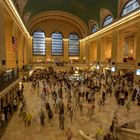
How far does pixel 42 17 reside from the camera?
40781 mm

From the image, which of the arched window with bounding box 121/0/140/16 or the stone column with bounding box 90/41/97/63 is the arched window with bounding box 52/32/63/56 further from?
the arched window with bounding box 121/0/140/16

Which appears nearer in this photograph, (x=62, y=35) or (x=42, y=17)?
(x=42, y=17)

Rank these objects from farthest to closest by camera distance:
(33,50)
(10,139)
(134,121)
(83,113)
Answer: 1. (33,50)
2. (83,113)
3. (134,121)
4. (10,139)

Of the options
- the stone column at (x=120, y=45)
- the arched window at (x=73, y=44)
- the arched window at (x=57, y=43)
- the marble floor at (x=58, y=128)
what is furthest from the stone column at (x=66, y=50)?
the marble floor at (x=58, y=128)

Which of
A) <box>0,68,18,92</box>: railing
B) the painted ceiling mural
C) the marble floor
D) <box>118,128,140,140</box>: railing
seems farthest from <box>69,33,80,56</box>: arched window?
<box>118,128,140,140</box>: railing

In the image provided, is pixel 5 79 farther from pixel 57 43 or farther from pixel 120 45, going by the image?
pixel 57 43

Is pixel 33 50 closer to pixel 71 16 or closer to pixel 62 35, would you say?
pixel 62 35

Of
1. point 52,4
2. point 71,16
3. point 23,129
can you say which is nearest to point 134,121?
point 23,129

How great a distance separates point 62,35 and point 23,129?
3860cm

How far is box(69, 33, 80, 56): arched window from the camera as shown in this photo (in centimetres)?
4625

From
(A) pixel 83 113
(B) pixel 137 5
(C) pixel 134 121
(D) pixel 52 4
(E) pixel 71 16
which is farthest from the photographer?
(E) pixel 71 16

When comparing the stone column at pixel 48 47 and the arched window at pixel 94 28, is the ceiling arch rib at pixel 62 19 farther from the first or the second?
the stone column at pixel 48 47

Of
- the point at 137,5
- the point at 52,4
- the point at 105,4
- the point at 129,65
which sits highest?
the point at 52,4

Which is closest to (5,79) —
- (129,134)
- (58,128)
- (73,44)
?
(58,128)
